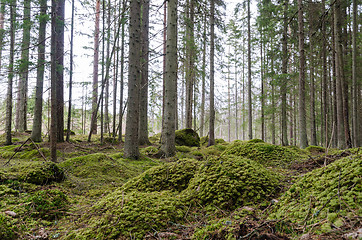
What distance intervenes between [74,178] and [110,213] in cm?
280

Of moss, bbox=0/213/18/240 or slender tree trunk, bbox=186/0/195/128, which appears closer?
moss, bbox=0/213/18/240

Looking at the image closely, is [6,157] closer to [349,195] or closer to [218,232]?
[218,232]

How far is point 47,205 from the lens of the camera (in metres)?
2.82

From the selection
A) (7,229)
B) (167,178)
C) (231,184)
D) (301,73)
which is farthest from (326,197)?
(301,73)

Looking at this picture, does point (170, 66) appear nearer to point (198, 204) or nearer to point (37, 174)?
point (37, 174)

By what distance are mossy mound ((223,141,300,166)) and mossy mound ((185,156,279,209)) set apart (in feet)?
6.61

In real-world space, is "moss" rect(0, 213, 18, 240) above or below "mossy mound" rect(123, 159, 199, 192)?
below

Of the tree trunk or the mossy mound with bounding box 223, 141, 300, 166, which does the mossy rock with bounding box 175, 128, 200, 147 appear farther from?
the mossy mound with bounding box 223, 141, 300, 166

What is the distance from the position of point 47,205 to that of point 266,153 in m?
4.70

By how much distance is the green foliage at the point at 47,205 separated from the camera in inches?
106

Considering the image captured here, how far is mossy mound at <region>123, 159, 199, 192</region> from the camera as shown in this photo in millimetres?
3012

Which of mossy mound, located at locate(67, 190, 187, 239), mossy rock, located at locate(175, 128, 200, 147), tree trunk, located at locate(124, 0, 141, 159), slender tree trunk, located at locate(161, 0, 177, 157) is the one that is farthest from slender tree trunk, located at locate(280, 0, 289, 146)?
mossy mound, located at locate(67, 190, 187, 239)

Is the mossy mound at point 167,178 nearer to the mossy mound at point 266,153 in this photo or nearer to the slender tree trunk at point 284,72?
the mossy mound at point 266,153

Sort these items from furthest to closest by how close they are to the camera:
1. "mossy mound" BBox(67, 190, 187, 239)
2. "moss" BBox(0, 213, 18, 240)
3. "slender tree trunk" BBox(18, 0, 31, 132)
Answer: "slender tree trunk" BBox(18, 0, 31, 132) < "moss" BBox(0, 213, 18, 240) < "mossy mound" BBox(67, 190, 187, 239)
